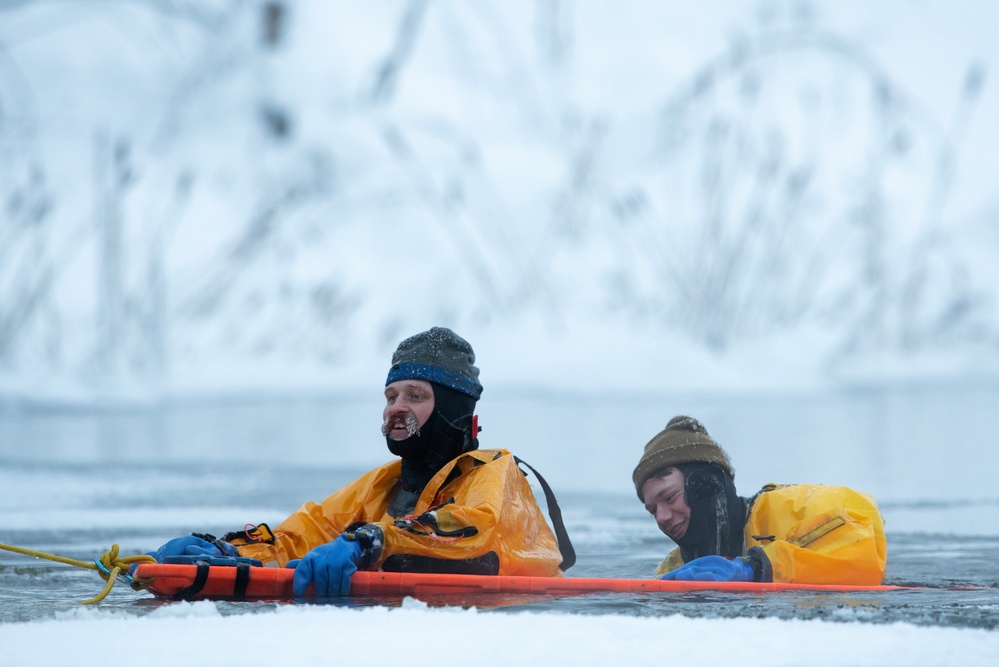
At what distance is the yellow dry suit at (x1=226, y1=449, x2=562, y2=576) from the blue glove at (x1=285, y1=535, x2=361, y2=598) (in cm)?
14

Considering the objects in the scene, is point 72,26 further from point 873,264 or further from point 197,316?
point 873,264

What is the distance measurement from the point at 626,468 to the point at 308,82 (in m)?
25.3

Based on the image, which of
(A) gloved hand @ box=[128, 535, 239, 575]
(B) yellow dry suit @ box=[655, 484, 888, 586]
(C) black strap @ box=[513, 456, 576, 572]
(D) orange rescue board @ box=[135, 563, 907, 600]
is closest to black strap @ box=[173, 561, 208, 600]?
(D) orange rescue board @ box=[135, 563, 907, 600]

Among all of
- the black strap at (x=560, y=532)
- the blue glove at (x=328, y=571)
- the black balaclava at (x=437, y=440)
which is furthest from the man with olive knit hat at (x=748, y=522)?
the blue glove at (x=328, y=571)

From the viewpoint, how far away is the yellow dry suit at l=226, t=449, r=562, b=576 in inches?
123

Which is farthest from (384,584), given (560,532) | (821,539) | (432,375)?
(821,539)

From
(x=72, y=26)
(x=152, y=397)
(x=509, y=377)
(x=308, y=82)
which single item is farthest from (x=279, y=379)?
→ (x=72, y=26)

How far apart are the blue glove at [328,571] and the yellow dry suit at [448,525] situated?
0.14 meters

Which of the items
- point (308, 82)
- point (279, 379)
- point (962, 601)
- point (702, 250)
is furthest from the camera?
point (308, 82)

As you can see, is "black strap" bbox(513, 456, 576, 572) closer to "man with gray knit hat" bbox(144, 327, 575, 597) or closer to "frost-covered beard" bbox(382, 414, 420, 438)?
"man with gray knit hat" bbox(144, 327, 575, 597)

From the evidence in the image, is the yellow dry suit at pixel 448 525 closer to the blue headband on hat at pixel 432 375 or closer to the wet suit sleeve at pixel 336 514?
the wet suit sleeve at pixel 336 514

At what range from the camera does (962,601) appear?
313 cm

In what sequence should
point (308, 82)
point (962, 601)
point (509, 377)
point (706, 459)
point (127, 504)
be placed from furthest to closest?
point (308, 82), point (509, 377), point (127, 504), point (706, 459), point (962, 601)

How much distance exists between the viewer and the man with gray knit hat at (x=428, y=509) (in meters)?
3.13
